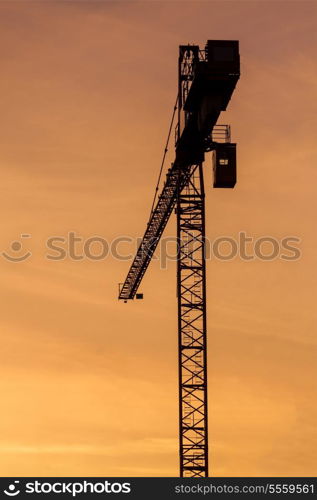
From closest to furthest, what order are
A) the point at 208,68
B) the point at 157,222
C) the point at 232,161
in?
the point at 208,68, the point at 232,161, the point at 157,222

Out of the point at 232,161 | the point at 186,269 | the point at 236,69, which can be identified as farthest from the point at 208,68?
the point at 186,269

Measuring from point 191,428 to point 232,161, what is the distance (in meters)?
21.5

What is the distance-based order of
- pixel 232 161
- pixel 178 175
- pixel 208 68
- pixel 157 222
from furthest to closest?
pixel 157 222 → pixel 178 175 → pixel 232 161 → pixel 208 68

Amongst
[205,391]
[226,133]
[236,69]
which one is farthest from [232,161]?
[205,391]

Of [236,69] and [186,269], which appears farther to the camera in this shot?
[186,269]

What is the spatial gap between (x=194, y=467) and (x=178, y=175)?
19506 millimetres

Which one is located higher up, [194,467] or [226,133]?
[226,133]

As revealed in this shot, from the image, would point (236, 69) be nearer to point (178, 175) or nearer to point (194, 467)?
point (178, 175)

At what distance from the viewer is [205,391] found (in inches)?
3349

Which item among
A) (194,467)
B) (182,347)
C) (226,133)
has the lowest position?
(194,467)

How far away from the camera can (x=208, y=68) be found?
64875mm

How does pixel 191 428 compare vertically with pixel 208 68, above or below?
below

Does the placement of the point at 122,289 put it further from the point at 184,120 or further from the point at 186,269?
the point at 184,120

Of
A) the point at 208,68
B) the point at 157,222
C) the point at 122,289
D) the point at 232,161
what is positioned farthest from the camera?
the point at 122,289
